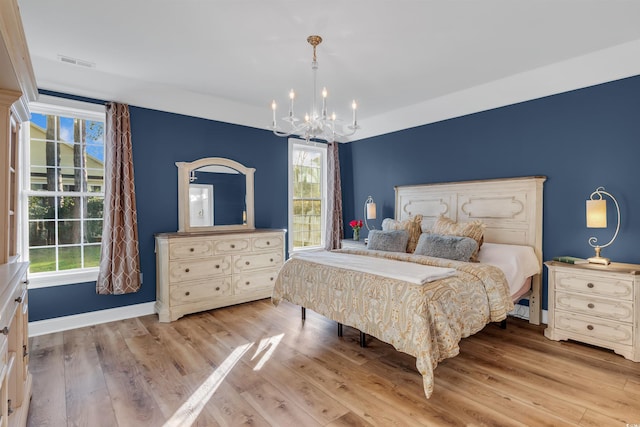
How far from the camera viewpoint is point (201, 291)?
3.88 metres

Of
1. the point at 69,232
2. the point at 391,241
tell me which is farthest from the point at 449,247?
the point at 69,232

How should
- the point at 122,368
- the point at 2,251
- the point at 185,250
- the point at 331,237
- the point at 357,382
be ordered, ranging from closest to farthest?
the point at 2,251
the point at 357,382
the point at 122,368
the point at 185,250
the point at 331,237

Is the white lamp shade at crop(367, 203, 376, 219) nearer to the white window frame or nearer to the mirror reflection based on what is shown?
the mirror reflection

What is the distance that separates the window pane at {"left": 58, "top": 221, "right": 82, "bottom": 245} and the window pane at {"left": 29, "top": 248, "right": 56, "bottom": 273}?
13 cm

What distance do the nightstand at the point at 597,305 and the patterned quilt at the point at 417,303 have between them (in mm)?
607

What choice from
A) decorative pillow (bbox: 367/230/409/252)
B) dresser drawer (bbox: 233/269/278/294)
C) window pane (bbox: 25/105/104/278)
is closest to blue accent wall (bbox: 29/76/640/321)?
window pane (bbox: 25/105/104/278)

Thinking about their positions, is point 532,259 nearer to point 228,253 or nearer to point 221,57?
point 228,253

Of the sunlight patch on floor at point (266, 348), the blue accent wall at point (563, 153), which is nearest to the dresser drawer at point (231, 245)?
the sunlight patch on floor at point (266, 348)

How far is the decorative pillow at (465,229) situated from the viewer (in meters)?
3.47

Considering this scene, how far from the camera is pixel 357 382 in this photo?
7.76ft

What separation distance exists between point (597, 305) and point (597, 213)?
0.81 meters

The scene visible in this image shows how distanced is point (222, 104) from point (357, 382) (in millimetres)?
3785

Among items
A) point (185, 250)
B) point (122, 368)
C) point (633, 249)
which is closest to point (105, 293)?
point (185, 250)

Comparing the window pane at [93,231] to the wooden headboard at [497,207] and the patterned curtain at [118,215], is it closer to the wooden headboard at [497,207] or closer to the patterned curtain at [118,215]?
the patterned curtain at [118,215]
